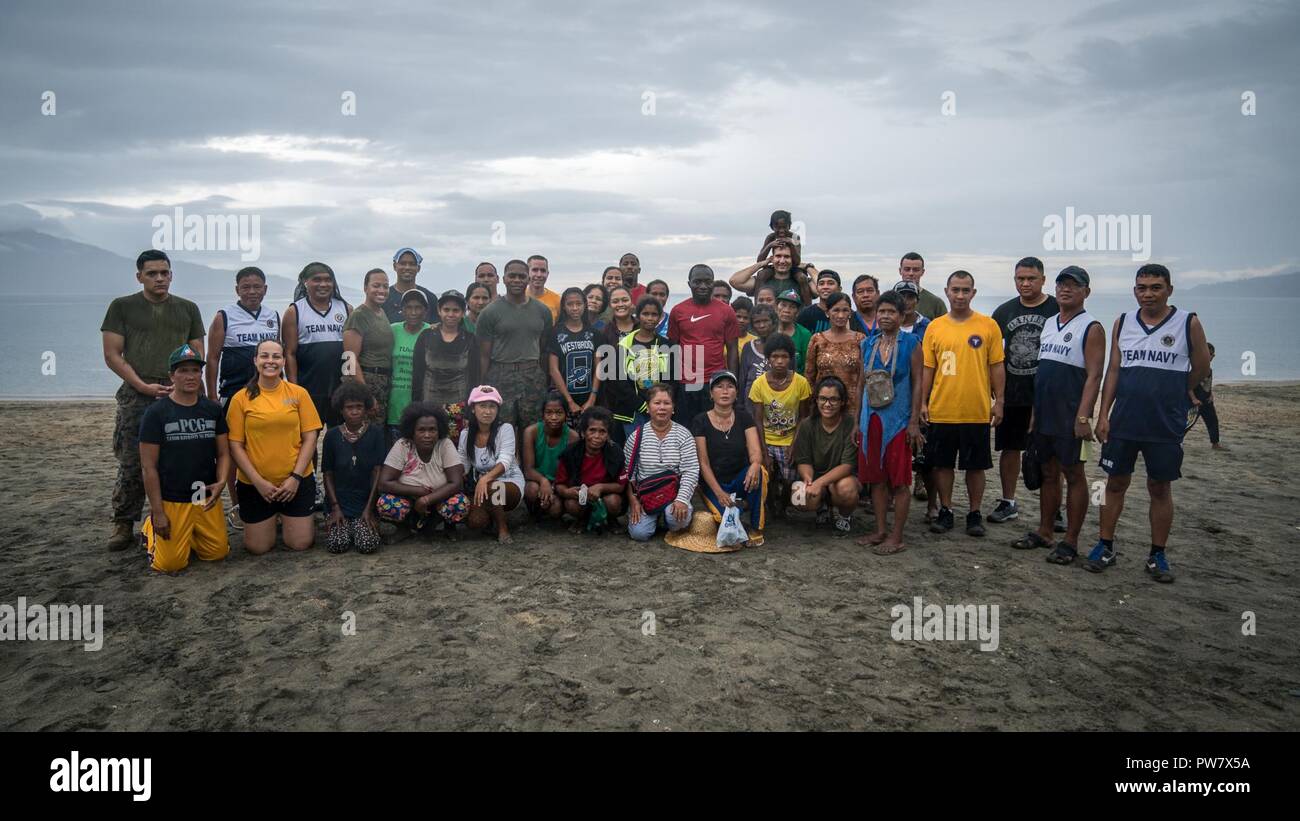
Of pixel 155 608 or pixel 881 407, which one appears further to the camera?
pixel 881 407

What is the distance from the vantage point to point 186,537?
5.19 metres

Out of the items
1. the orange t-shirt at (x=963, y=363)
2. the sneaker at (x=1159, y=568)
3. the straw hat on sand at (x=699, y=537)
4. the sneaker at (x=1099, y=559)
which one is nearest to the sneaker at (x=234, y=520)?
the straw hat on sand at (x=699, y=537)

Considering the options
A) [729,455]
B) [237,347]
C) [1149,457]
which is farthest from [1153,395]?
[237,347]

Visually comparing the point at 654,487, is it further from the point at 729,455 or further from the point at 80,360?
the point at 80,360

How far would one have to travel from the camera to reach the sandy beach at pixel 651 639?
134 inches

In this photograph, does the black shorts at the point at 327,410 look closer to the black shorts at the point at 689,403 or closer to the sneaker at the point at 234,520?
the sneaker at the point at 234,520

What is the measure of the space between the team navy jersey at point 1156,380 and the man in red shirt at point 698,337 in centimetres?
309

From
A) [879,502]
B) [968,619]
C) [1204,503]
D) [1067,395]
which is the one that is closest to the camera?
[968,619]

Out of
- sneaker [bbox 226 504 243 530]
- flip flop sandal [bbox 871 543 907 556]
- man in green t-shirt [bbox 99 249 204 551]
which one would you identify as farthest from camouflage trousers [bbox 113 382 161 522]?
flip flop sandal [bbox 871 543 907 556]

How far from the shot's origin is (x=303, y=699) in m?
3.50

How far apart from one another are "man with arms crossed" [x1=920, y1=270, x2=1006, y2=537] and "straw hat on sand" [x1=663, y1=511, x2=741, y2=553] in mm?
1802
